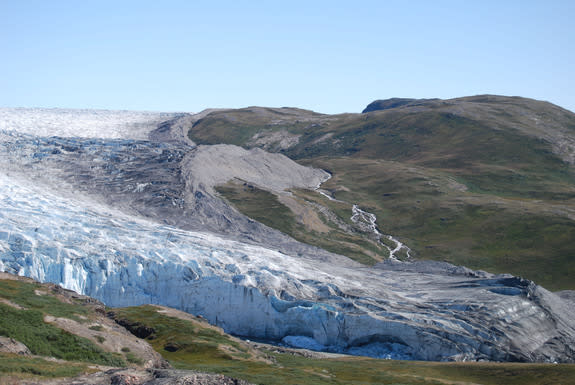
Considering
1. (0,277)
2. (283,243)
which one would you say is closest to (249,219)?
(283,243)

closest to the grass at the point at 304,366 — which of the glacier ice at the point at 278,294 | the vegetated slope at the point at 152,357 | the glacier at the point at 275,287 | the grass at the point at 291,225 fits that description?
the vegetated slope at the point at 152,357

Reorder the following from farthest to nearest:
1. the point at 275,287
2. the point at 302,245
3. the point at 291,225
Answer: the point at 291,225 < the point at 302,245 < the point at 275,287

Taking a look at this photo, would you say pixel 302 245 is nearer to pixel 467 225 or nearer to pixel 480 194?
pixel 467 225

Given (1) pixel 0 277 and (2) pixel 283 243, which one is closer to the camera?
(1) pixel 0 277

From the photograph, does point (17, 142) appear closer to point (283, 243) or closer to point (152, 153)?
point (152, 153)

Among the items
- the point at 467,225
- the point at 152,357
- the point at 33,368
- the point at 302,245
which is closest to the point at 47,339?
the point at 152,357

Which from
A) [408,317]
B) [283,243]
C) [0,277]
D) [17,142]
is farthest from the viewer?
[17,142]
